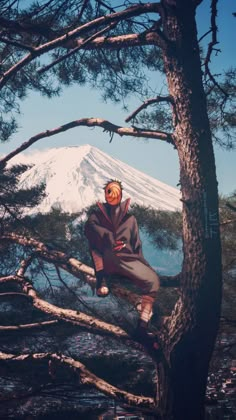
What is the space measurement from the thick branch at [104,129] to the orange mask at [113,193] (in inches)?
26.3

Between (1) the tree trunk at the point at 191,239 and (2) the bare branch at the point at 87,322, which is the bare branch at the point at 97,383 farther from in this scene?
(2) the bare branch at the point at 87,322

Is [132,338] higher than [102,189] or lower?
lower

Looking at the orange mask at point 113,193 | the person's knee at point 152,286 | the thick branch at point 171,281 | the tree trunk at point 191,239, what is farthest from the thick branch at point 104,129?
the person's knee at point 152,286

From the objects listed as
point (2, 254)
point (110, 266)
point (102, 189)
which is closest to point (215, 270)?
point (110, 266)

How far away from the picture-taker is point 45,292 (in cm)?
555

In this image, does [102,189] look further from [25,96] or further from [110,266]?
[25,96]

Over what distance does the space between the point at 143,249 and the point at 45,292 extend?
1.62 m

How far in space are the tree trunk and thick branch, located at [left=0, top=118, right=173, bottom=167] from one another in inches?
12.7

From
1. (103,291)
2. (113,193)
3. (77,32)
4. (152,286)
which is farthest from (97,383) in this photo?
(77,32)

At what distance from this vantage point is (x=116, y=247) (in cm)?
457

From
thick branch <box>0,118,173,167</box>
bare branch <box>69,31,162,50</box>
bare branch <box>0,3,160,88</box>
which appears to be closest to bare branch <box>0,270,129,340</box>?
thick branch <box>0,118,173,167</box>

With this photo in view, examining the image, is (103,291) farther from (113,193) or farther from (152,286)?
(113,193)

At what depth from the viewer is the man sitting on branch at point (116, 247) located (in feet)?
14.7

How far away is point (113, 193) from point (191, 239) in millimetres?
1393
